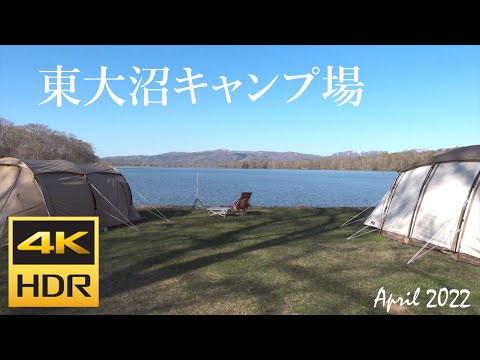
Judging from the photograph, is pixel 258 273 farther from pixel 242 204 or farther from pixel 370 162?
pixel 370 162

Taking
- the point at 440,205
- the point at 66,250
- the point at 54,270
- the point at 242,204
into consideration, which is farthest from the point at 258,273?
the point at 242,204

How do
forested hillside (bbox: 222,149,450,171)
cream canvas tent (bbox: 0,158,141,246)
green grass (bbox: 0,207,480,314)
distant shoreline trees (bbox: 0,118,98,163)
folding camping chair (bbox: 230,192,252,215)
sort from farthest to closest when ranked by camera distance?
forested hillside (bbox: 222,149,450,171) → distant shoreline trees (bbox: 0,118,98,163) → folding camping chair (bbox: 230,192,252,215) → cream canvas tent (bbox: 0,158,141,246) → green grass (bbox: 0,207,480,314)

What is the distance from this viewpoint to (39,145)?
57.3m

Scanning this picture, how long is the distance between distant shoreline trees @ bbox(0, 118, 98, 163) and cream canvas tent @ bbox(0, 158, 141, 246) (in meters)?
46.3

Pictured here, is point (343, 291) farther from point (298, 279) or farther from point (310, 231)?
point (310, 231)

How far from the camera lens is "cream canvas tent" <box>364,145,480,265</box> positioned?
8648 millimetres

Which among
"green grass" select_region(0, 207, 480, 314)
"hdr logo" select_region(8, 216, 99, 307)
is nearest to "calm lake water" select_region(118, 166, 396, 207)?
"green grass" select_region(0, 207, 480, 314)

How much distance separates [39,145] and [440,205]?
61.1 meters

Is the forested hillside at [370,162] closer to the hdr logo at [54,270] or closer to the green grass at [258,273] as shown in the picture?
the green grass at [258,273]

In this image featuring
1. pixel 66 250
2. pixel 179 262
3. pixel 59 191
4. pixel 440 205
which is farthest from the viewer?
pixel 59 191

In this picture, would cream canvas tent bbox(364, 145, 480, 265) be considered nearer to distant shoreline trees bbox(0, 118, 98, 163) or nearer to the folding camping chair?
the folding camping chair

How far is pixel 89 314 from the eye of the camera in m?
5.48

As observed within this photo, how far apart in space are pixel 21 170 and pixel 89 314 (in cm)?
726

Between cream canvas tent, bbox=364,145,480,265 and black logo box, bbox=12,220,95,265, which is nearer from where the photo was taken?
black logo box, bbox=12,220,95,265
